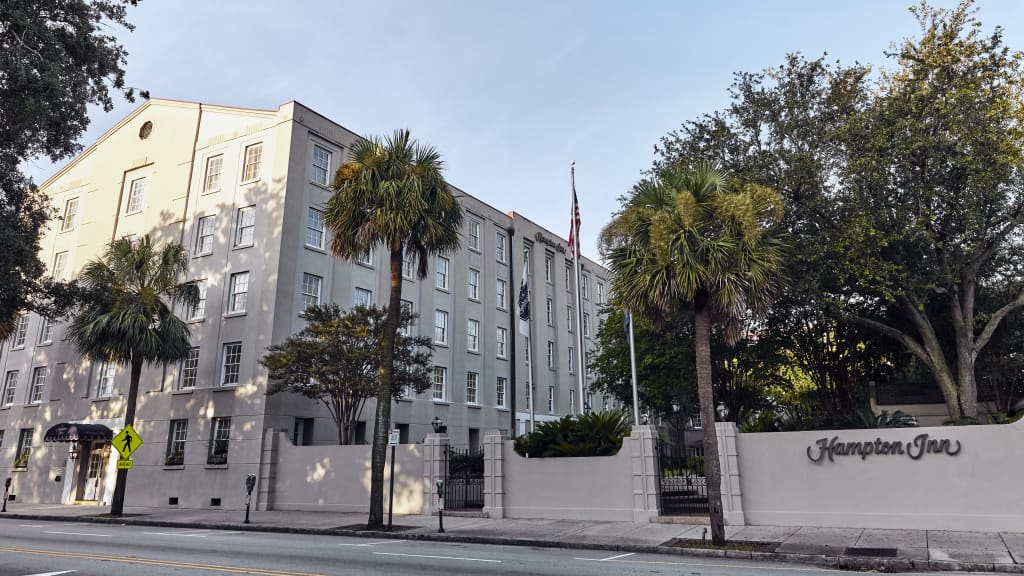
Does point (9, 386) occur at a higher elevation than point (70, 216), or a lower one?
lower

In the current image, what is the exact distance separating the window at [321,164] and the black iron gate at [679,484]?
1953cm

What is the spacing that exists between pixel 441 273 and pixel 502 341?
666 centimetres

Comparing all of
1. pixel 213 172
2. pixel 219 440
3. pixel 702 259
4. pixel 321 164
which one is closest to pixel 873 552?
pixel 702 259

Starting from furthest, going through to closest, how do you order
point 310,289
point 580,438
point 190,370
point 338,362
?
point 190,370 → point 310,289 → point 338,362 → point 580,438

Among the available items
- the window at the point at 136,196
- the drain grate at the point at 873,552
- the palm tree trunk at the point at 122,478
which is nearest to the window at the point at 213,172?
the window at the point at 136,196

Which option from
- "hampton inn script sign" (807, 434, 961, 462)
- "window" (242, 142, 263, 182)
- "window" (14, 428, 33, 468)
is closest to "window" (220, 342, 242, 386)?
"window" (242, 142, 263, 182)

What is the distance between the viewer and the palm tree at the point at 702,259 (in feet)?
50.8

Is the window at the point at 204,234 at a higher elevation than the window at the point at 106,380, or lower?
higher

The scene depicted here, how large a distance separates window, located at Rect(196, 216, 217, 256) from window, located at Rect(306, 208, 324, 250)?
477 cm

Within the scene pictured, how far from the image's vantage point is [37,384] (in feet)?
114

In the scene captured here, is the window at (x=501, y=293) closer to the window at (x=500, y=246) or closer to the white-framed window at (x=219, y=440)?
the window at (x=500, y=246)

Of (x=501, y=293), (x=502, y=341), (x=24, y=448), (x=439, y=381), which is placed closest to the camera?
(x=24, y=448)

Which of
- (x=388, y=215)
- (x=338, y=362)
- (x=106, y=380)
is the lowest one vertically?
(x=338, y=362)

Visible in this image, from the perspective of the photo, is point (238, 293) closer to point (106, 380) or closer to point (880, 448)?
point (106, 380)
